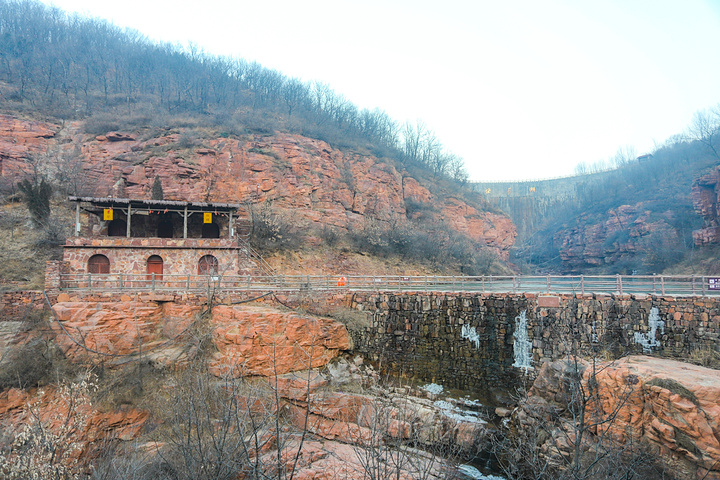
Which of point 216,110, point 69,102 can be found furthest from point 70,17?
point 216,110

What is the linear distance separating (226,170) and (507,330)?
3069 cm

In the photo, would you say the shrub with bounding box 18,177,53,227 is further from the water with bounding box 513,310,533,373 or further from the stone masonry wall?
the water with bounding box 513,310,533,373

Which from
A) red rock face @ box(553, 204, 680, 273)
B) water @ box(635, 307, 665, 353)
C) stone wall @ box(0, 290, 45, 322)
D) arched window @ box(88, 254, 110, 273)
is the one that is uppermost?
red rock face @ box(553, 204, 680, 273)

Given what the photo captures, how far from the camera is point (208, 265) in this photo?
87.7 feet

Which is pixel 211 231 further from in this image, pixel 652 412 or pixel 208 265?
pixel 652 412

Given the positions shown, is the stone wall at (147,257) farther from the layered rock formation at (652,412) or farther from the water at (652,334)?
the water at (652,334)

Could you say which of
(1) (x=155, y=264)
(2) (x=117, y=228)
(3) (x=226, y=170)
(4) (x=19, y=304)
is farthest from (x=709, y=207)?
(4) (x=19, y=304)

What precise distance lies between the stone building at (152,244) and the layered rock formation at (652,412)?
63.5 feet

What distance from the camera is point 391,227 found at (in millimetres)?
39500

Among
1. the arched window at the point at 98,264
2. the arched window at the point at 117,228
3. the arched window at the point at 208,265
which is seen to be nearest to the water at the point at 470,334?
the arched window at the point at 208,265

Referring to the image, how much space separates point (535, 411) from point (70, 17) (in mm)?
97171

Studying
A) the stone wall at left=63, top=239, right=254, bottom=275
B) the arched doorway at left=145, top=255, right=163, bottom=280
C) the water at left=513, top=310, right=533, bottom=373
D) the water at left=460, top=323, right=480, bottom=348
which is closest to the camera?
the water at left=513, top=310, right=533, bottom=373

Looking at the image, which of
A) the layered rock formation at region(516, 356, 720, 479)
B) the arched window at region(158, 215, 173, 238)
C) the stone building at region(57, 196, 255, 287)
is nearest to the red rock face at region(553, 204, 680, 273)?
the layered rock formation at region(516, 356, 720, 479)

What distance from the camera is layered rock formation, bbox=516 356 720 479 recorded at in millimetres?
8797
